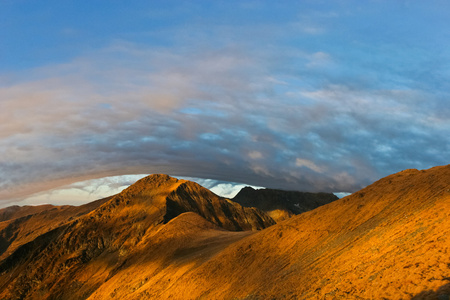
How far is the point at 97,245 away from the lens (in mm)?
71188

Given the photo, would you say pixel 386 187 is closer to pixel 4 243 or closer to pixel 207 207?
pixel 207 207

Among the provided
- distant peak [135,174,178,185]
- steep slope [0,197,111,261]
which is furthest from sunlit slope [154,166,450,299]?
steep slope [0,197,111,261]

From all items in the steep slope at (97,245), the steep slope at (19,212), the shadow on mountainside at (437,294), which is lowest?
the shadow on mountainside at (437,294)

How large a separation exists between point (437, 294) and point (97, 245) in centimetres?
6466

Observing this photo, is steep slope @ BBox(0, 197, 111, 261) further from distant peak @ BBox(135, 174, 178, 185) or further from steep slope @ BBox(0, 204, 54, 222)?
distant peak @ BBox(135, 174, 178, 185)

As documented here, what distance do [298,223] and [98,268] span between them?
1692 inches

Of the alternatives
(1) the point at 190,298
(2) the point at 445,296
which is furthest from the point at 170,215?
(2) the point at 445,296

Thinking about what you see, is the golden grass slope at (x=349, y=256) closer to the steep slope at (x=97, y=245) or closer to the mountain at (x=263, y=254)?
the mountain at (x=263, y=254)

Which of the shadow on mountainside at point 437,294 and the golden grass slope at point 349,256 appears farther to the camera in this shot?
the golden grass slope at point 349,256

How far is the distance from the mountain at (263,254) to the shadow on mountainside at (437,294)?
53 mm

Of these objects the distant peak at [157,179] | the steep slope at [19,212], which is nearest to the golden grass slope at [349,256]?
the distant peak at [157,179]

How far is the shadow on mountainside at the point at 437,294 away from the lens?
14.9 meters

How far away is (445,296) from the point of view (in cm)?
1480

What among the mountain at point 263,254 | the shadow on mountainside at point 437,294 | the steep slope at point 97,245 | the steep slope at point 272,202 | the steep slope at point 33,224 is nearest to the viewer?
the shadow on mountainside at point 437,294
